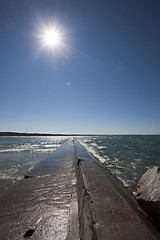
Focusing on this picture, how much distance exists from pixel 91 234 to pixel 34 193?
2.29 meters

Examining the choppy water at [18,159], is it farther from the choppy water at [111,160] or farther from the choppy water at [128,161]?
the choppy water at [128,161]

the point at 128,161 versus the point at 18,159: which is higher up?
the point at 18,159

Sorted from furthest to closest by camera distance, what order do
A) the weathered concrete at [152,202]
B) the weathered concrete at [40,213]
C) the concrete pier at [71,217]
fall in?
1. the weathered concrete at [152,202]
2. the weathered concrete at [40,213]
3. the concrete pier at [71,217]

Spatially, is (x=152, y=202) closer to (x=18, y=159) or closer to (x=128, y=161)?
(x=128, y=161)

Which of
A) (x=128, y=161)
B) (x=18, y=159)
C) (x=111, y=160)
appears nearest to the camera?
(x=18, y=159)

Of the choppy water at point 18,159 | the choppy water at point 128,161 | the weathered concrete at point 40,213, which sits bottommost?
the choppy water at point 128,161

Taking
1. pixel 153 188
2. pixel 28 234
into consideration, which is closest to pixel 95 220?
pixel 28 234

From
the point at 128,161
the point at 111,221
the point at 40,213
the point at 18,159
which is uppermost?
the point at 111,221

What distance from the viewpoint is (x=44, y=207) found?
2701mm

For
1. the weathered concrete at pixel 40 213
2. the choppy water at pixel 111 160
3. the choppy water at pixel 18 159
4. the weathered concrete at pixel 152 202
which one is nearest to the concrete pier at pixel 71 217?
the weathered concrete at pixel 40 213

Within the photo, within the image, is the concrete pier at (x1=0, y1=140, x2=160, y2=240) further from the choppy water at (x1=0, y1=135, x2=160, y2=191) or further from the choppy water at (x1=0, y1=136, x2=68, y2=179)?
the choppy water at (x1=0, y1=136, x2=68, y2=179)

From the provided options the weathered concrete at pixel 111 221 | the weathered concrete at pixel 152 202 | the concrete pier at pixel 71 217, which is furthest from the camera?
the weathered concrete at pixel 152 202

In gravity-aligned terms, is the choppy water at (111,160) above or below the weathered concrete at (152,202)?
below

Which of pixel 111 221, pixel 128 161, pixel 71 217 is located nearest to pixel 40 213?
pixel 71 217
